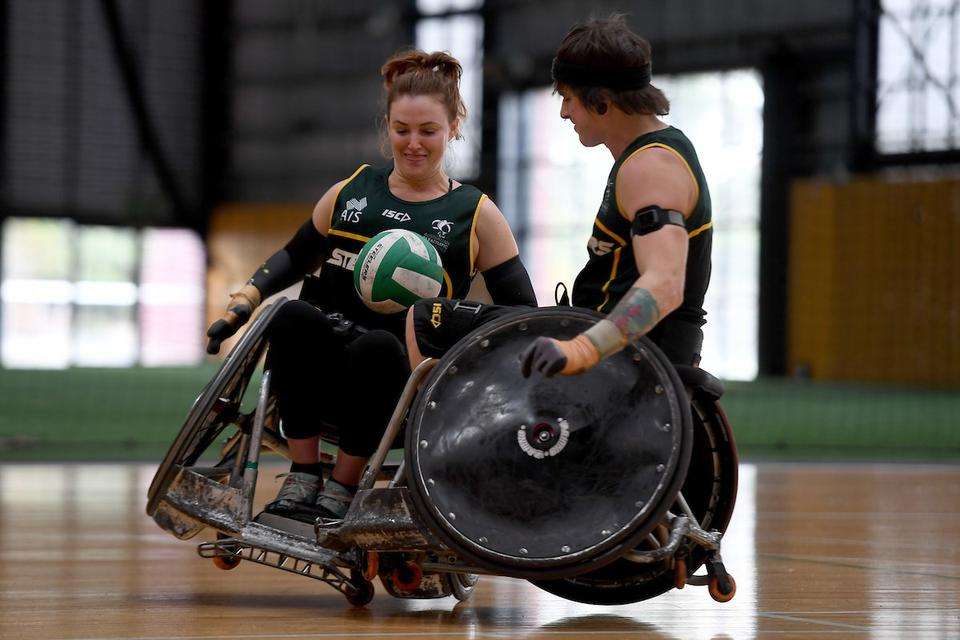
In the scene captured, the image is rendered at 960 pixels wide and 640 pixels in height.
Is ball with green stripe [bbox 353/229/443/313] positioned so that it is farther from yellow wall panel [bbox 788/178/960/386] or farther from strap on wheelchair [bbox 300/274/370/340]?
yellow wall panel [bbox 788/178/960/386]

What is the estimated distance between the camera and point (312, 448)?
13.1 ft

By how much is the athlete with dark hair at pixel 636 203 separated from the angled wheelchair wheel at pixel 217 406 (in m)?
0.53

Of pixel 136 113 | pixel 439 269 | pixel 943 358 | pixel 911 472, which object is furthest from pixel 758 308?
pixel 439 269

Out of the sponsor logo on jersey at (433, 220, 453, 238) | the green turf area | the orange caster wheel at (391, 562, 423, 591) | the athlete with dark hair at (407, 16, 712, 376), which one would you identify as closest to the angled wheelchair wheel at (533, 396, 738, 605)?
the athlete with dark hair at (407, 16, 712, 376)

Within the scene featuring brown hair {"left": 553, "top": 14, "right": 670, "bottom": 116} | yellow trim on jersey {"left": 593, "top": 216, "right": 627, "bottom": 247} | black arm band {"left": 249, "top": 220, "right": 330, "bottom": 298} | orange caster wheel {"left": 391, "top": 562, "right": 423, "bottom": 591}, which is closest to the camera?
brown hair {"left": 553, "top": 14, "right": 670, "bottom": 116}

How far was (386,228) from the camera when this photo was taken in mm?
4070

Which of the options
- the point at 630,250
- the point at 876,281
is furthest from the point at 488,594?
the point at 876,281

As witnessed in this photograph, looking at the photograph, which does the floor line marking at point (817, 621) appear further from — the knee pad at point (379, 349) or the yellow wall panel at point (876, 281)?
the yellow wall panel at point (876, 281)

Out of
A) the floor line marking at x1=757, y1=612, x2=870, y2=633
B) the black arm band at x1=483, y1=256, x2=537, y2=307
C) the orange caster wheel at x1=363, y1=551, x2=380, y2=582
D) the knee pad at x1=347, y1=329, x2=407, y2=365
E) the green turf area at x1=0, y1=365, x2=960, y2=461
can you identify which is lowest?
the green turf area at x1=0, y1=365, x2=960, y2=461

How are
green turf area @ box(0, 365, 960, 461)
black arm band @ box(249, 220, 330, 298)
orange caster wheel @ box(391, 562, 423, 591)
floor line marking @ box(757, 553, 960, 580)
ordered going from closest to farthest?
1. orange caster wheel @ box(391, 562, 423, 591)
2. black arm band @ box(249, 220, 330, 298)
3. floor line marking @ box(757, 553, 960, 580)
4. green turf area @ box(0, 365, 960, 461)

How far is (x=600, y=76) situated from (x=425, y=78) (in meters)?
0.69

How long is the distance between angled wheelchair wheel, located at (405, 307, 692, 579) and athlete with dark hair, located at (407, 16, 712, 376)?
121 mm

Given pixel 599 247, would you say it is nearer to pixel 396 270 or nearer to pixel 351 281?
pixel 396 270

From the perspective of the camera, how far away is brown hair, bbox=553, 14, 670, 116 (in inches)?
136
